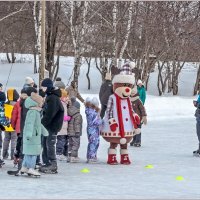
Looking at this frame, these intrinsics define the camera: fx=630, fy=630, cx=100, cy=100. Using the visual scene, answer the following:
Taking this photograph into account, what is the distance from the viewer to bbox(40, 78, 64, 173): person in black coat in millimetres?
9789

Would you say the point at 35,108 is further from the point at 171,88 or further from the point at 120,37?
the point at 171,88

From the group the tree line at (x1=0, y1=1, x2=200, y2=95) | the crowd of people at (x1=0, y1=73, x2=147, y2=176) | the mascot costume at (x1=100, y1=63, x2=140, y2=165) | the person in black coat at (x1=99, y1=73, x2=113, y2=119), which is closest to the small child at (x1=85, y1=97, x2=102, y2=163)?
the crowd of people at (x1=0, y1=73, x2=147, y2=176)

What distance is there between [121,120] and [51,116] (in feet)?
6.37

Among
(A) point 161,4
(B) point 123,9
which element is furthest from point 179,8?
(B) point 123,9

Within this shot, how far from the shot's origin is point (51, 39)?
31.9 m

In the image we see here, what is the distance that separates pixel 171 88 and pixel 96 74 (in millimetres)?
6449

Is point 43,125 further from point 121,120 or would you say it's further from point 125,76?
point 125,76

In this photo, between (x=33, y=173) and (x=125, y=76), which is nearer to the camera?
(x=33, y=173)

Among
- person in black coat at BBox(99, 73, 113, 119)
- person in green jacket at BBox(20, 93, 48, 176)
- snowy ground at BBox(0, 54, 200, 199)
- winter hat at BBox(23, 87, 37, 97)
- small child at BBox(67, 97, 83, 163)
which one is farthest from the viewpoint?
person in black coat at BBox(99, 73, 113, 119)

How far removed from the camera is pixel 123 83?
11.5m

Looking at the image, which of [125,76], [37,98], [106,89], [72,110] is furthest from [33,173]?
[106,89]

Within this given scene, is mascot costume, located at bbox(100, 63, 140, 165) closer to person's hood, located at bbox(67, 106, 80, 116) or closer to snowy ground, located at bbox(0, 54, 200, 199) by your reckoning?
snowy ground, located at bbox(0, 54, 200, 199)

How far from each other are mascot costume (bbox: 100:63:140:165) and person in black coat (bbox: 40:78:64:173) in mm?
1709

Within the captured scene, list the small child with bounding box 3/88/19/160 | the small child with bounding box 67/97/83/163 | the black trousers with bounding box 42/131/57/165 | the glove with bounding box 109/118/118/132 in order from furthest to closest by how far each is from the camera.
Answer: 1. the small child with bounding box 67/97/83/163
2. the glove with bounding box 109/118/118/132
3. the small child with bounding box 3/88/19/160
4. the black trousers with bounding box 42/131/57/165
